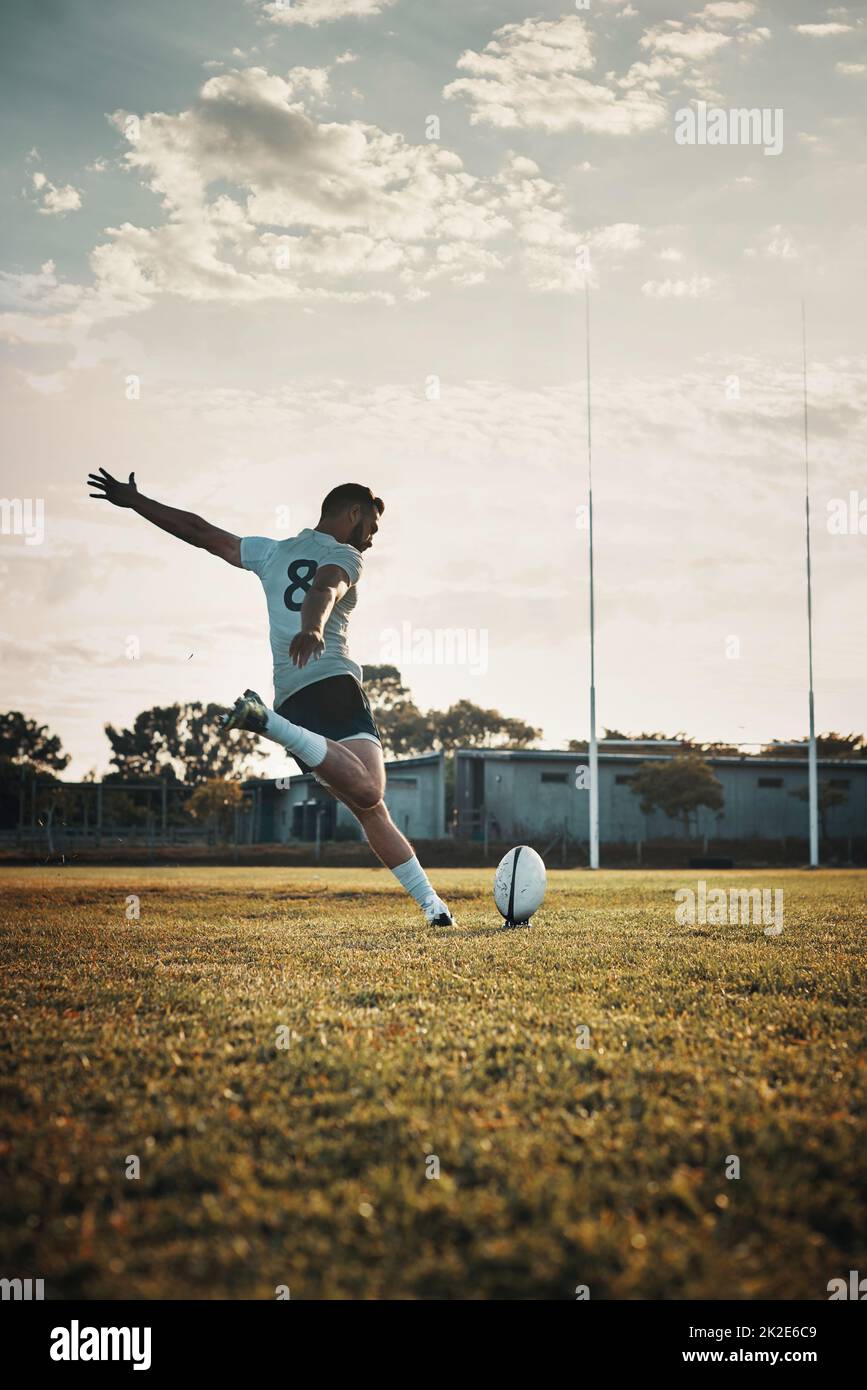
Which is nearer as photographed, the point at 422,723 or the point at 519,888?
the point at 519,888

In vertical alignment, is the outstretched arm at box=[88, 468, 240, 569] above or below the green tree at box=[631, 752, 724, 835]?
above

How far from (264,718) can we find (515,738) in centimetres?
7736

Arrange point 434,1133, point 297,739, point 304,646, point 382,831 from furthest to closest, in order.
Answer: point 382,831 < point 297,739 < point 304,646 < point 434,1133

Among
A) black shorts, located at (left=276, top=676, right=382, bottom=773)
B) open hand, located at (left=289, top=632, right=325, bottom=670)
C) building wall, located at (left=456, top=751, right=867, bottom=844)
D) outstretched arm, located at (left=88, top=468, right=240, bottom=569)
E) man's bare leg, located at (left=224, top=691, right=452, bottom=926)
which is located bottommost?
building wall, located at (left=456, top=751, right=867, bottom=844)

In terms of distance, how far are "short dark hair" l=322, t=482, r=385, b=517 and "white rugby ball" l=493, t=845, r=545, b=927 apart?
9.84 feet

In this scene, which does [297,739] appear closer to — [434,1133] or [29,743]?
[434,1133]

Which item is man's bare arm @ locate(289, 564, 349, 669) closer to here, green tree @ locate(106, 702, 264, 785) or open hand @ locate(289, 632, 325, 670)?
open hand @ locate(289, 632, 325, 670)

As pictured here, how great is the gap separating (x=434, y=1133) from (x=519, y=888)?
5751mm

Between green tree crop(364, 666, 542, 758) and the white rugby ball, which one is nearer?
the white rugby ball

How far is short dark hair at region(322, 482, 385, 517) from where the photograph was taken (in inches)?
278

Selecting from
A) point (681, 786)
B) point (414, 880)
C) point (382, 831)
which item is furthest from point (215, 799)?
point (382, 831)

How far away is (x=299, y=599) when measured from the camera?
6.79 m

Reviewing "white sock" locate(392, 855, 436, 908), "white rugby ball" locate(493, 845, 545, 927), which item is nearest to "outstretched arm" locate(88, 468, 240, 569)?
"white sock" locate(392, 855, 436, 908)
